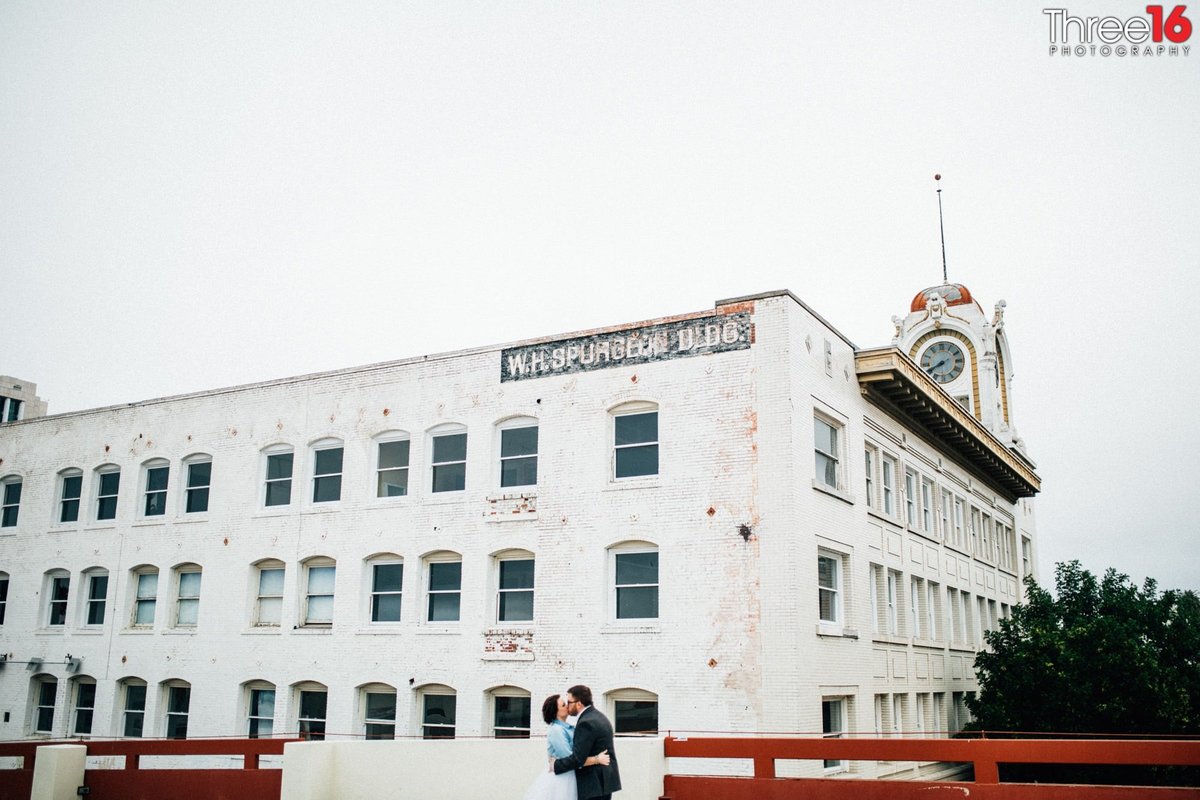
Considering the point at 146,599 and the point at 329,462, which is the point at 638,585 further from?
the point at 146,599

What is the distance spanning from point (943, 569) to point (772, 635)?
1233 cm

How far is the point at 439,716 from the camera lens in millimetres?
23938

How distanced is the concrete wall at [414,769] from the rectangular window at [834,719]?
384 inches

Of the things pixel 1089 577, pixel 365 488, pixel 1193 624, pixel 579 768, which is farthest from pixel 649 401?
pixel 1193 624

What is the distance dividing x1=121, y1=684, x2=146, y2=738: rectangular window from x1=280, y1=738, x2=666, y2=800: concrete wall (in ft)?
52.3

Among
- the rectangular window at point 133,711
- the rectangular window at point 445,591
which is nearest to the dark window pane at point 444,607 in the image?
the rectangular window at point 445,591

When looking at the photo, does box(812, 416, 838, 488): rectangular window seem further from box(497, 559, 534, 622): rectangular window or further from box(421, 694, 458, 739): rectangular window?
box(421, 694, 458, 739): rectangular window

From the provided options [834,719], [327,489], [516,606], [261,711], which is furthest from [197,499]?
[834,719]

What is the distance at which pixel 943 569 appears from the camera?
30500 mm

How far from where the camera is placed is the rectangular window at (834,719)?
2178 cm

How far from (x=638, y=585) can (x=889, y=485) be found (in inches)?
339

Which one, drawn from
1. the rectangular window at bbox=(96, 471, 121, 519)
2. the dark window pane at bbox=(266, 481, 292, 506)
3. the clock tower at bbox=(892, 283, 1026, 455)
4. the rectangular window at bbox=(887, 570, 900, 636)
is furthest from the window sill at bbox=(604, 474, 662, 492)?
the clock tower at bbox=(892, 283, 1026, 455)

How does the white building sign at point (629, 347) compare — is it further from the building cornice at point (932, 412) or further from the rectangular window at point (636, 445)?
the building cornice at point (932, 412)

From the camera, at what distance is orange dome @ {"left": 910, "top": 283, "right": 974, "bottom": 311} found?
48244mm
